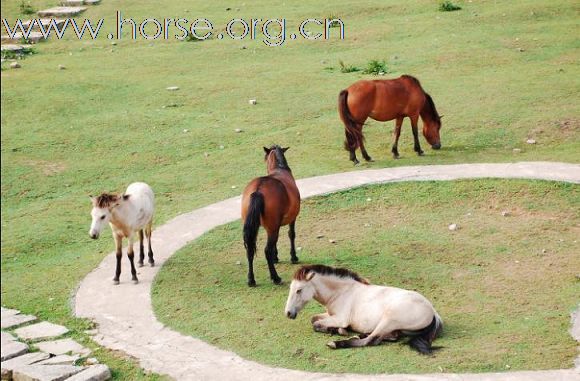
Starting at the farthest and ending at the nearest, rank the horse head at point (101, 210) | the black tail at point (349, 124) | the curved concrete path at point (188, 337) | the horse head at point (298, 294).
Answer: the black tail at point (349, 124), the horse head at point (101, 210), the horse head at point (298, 294), the curved concrete path at point (188, 337)

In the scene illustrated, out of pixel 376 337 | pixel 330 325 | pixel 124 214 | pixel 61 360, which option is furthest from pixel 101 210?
pixel 376 337

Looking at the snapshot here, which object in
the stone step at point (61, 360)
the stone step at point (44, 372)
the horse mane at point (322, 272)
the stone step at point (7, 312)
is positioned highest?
the horse mane at point (322, 272)

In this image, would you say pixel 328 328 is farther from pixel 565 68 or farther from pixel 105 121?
pixel 565 68

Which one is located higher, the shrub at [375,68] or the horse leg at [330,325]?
the shrub at [375,68]

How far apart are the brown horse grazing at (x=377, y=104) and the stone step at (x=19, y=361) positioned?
674 centimetres

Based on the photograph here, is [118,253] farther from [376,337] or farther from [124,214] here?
[376,337]

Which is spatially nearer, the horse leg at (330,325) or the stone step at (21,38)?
the horse leg at (330,325)

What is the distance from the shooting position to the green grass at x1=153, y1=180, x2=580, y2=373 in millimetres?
8055

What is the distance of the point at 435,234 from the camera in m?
11.2

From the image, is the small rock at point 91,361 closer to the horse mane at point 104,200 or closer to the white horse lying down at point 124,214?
the white horse lying down at point 124,214

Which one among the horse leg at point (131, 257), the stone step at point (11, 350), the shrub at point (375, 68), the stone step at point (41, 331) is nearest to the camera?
the stone step at point (11, 350)

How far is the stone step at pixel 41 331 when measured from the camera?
8.77 m

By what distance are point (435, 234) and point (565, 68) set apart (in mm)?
8127

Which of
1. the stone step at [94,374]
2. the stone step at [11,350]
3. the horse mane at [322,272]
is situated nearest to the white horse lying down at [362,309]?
the horse mane at [322,272]
